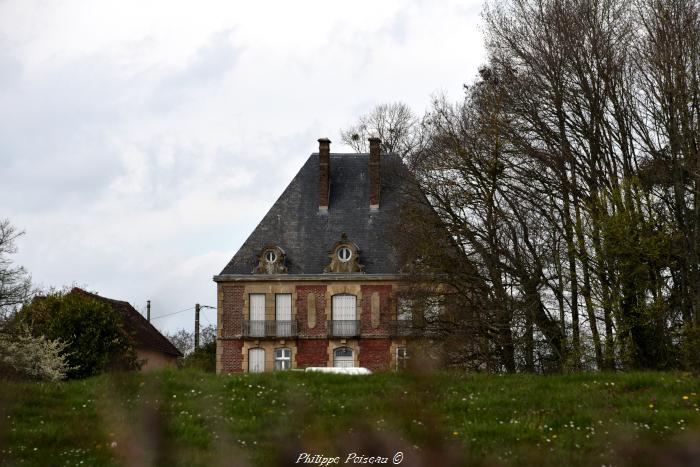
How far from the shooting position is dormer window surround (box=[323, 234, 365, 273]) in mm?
42875

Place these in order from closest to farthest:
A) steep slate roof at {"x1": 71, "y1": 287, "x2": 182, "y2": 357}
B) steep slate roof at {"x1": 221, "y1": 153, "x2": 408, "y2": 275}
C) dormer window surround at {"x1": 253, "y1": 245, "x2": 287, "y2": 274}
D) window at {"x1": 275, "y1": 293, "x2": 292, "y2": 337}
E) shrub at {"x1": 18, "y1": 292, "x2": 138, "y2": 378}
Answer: shrub at {"x1": 18, "y1": 292, "x2": 138, "y2": 378}
window at {"x1": 275, "y1": 293, "x2": 292, "y2": 337}
dormer window surround at {"x1": 253, "y1": 245, "x2": 287, "y2": 274}
steep slate roof at {"x1": 221, "y1": 153, "x2": 408, "y2": 275}
steep slate roof at {"x1": 71, "y1": 287, "x2": 182, "y2": 357}

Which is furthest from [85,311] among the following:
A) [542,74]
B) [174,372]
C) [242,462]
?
[242,462]

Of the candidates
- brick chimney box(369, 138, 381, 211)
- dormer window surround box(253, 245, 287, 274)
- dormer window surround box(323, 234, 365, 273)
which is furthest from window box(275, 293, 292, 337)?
brick chimney box(369, 138, 381, 211)

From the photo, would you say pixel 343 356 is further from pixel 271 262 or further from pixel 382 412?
pixel 382 412

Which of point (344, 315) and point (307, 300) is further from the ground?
point (307, 300)

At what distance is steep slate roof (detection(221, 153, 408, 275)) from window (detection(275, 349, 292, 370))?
3616 millimetres

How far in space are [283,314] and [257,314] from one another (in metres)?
1.18

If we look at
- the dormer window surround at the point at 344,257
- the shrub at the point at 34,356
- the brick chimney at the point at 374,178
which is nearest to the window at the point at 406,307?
the shrub at the point at 34,356

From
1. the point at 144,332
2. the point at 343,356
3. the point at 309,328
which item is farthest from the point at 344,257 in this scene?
the point at 144,332

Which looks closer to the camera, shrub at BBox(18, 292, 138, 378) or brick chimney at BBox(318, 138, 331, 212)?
shrub at BBox(18, 292, 138, 378)

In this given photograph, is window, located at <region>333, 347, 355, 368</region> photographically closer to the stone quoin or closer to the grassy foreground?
the stone quoin

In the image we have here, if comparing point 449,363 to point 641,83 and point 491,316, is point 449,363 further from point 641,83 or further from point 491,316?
point 641,83

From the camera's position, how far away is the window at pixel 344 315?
4228 centimetres

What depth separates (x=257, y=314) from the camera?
42.7 meters
